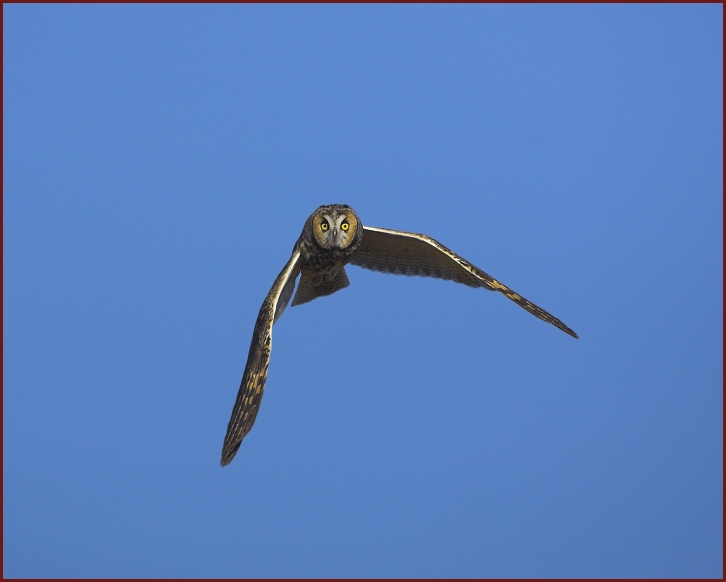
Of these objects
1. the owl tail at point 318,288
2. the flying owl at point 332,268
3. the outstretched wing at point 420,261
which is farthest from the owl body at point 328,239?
the outstretched wing at point 420,261

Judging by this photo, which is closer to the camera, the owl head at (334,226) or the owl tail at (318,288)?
the owl head at (334,226)

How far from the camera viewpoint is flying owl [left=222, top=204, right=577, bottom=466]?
6.33m

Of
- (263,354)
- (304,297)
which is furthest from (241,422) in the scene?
(304,297)

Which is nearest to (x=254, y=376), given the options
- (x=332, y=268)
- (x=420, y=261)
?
(x=332, y=268)

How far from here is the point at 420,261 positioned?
8547 mm

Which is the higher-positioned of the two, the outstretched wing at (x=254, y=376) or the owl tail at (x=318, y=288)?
Result: the owl tail at (x=318, y=288)

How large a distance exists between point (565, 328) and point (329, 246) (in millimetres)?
1965

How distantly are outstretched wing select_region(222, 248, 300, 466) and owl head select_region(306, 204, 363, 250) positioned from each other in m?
0.37

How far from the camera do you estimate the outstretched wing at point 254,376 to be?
238 inches

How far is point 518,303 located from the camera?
7.79 meters

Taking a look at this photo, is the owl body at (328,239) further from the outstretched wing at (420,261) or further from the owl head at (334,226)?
the outstretched wing at (420,261)

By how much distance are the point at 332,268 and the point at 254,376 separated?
1639mm

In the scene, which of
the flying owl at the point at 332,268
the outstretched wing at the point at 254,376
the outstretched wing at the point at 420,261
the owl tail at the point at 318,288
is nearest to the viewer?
the outstretched wing at the point at 254,376

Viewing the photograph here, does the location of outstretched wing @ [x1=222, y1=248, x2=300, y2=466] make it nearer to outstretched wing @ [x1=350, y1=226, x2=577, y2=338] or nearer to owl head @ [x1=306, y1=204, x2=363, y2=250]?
owl head @ [x1=306, y1=204, x2=363, y2=250]
